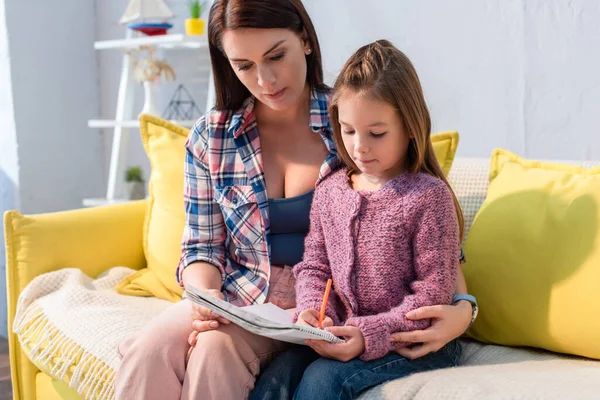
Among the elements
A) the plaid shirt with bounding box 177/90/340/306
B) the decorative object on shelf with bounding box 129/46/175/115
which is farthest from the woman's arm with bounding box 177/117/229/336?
the decorative object on shelf with bounding box 129/46/175/115

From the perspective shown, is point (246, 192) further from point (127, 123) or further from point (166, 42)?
point (127, 123)

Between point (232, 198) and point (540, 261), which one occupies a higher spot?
point (232, 198)

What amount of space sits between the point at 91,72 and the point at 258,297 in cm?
209

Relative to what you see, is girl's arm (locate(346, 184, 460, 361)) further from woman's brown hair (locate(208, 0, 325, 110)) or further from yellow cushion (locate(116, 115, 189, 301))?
yellow cushion (locate(116, 115, 189, 301))

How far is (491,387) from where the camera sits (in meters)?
1.19

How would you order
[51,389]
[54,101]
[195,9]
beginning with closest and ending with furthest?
[51,389]
[195,9]
[54,101]

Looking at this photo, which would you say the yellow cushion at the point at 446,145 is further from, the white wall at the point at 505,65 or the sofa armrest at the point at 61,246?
the sofa armrest at the point at 61,246

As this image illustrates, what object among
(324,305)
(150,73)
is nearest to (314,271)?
(324,305)

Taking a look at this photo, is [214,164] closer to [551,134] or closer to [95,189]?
[551,134]

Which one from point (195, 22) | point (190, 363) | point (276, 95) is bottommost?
point (190, 363)

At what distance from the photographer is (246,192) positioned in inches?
62.0

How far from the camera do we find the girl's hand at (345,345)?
125 cm

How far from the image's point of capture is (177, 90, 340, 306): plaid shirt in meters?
1.56

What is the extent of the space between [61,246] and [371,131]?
1052 millimetres
